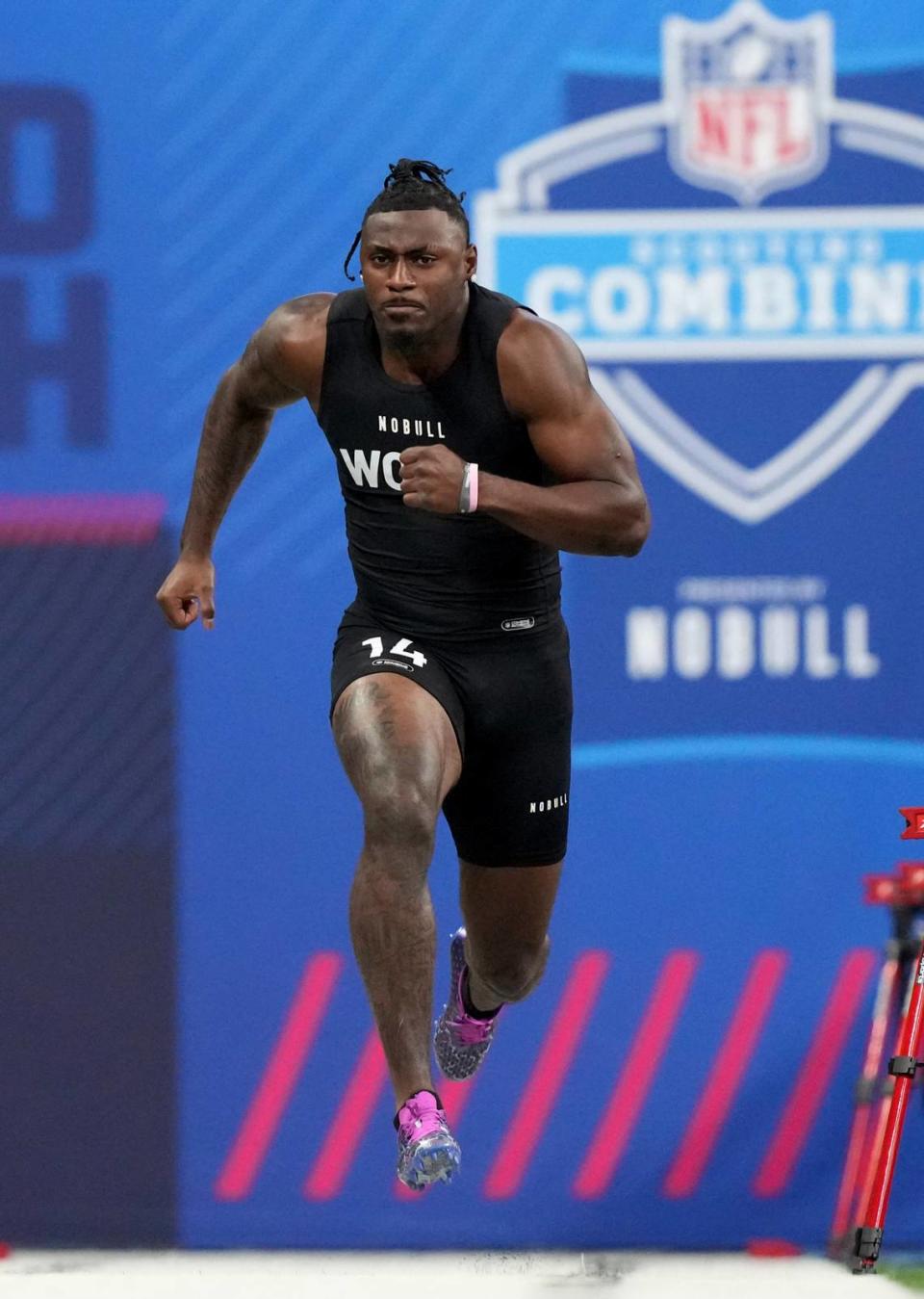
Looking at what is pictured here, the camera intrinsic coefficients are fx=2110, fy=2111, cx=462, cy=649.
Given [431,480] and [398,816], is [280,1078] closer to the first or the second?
[398,816]

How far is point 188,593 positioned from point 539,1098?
7.62ft

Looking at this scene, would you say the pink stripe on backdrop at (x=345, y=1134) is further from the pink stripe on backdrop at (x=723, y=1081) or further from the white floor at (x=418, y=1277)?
the pink stripe on backdrop at (x=723, y=1081)

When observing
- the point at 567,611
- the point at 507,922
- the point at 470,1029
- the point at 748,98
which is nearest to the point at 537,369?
the point at 507,922

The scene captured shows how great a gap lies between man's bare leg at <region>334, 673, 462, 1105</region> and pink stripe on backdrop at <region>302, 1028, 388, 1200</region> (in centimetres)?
232

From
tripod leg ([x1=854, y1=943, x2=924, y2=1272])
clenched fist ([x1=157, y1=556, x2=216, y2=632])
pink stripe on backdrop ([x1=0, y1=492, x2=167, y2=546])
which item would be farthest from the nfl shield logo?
clenched fist ([x1=157, y1=556, x2=216, y2=632])

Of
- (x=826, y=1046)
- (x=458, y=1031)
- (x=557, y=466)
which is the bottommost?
(x=826, y=1046)

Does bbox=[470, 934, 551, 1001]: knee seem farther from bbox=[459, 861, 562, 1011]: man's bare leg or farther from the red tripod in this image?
the red tripod

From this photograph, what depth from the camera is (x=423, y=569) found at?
13.5ft

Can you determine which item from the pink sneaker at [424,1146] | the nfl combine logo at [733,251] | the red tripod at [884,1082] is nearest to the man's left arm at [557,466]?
the pink sneaker at [424,1146]

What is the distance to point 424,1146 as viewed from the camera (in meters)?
Result: 3.36

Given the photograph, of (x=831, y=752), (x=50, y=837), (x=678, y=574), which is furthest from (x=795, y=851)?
(x=50, y=837)

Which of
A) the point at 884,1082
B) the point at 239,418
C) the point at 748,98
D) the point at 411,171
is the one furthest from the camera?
the point at 748,98

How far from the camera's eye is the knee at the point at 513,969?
460 centimetres

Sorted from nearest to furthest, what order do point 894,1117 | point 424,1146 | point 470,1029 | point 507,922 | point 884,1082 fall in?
point 424,1146
point 507,922
point 470,1029
point 894,1117
point 884,1082
